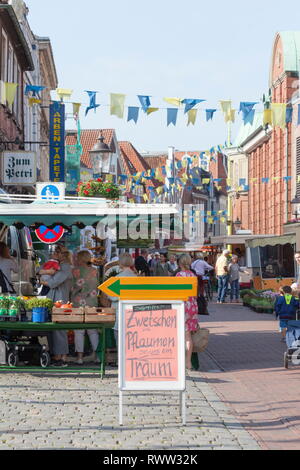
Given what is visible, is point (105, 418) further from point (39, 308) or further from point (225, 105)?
point (225, 105)

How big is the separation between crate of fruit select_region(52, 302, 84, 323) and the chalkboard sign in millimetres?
3559

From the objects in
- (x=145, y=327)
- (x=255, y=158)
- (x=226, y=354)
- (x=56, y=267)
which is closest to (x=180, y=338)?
(x=145, y=327)

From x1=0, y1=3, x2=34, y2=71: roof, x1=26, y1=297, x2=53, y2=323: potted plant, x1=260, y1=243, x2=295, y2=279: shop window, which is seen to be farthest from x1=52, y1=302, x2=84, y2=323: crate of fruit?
x1=260, y1=243, x2=295, y2=279: shop window

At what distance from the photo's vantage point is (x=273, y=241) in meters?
34.2

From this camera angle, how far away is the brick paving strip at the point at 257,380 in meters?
8.83

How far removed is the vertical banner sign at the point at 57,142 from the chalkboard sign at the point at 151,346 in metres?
26.6

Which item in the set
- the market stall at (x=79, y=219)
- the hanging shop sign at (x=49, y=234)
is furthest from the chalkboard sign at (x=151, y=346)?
the hanging shop sign at (x=49, y=234)

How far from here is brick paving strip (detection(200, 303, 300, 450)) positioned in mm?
8828

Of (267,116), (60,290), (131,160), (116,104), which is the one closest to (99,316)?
(60,290)

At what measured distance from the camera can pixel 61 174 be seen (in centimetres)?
3594

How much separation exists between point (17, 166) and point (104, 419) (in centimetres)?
1741

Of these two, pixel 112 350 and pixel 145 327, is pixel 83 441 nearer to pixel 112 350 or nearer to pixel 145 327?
pixel 145 327

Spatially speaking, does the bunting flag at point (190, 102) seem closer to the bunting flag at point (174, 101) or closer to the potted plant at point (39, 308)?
the bunting flag at point (174, 101)
